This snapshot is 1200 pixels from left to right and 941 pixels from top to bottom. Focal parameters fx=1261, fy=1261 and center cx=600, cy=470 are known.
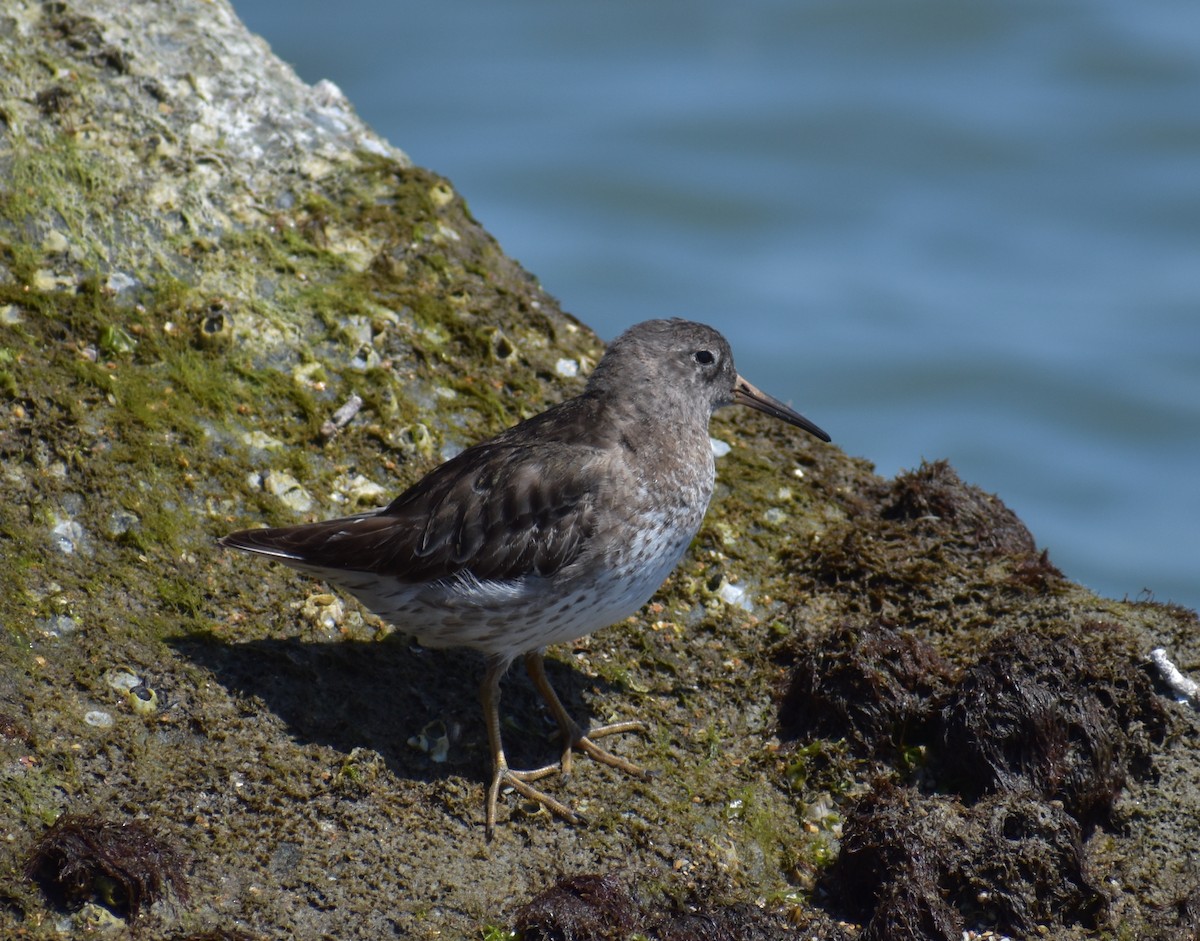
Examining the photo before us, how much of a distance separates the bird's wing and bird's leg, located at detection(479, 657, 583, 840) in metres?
0.42

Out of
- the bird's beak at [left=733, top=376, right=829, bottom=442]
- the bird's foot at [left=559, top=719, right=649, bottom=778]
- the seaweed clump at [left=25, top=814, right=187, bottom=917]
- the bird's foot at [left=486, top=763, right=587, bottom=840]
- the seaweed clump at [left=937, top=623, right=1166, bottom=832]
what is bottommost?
the seaweed clump at [left=25, top=814, right=187, bottom=917]

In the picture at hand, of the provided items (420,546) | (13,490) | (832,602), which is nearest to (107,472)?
(13,490)

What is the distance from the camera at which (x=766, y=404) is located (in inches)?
253

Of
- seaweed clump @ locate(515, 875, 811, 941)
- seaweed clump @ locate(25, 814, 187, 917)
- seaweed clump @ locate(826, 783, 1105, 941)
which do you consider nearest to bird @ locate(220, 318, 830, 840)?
seaweed clump @ locate(515, 875, 811, 941)

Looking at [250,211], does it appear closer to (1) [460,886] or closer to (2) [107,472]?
(2) [107,472]

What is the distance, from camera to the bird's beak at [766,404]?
632 cm

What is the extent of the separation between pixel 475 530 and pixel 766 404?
6.32 ft

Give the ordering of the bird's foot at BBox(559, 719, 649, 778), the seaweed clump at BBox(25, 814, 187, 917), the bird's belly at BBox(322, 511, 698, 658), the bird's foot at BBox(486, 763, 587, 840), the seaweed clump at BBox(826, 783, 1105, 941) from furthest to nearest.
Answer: the bird's foot at BBox(559, 719, 649, 778), the bird's belly at BBox(322, 511, 698, 658), the bird's foot at BBox(486, 763, 587, 840), the seaweed clump at BBox(826, 783, 1105, 941), the seaweed clump at BBox(25, 814, 187, 917)

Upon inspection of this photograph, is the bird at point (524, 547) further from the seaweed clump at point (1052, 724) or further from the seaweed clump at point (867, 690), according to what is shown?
the seaweed clump at point (1052, 724)

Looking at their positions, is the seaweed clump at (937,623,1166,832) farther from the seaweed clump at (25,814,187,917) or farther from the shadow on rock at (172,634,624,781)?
the seaweed clump at (25,814,187,917)

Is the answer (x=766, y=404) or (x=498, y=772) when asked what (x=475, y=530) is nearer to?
(x=498, y=772)

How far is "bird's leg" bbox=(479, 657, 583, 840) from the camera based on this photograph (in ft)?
15.9

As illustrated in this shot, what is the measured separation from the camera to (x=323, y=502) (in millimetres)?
5793

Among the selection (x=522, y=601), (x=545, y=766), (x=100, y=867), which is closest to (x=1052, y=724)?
(x=545, y=766)
